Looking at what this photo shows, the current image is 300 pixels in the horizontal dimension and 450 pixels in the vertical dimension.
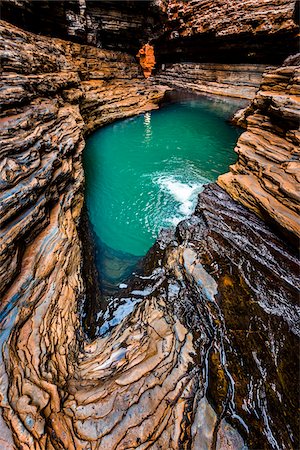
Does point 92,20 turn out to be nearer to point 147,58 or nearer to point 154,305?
point 147,58

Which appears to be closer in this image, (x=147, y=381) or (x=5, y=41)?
(x=147, y=381)

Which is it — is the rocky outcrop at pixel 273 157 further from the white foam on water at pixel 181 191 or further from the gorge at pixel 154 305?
the white foam on water at pixel 181 191

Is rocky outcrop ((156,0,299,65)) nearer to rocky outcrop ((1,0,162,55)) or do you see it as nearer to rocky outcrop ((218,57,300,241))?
rocky outcrop ((1,0,162,55))

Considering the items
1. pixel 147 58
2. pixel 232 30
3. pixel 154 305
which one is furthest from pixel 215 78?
pixel 154 305

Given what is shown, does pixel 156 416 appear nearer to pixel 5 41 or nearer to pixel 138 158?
pixel 138 158

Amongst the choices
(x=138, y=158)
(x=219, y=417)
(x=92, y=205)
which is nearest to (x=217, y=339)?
(x=219, y=417)

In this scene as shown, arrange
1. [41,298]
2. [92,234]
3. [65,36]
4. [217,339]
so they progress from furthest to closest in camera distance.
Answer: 1. [65,36]
2. [92,234]
3. [41,298]
4. [217,339]
